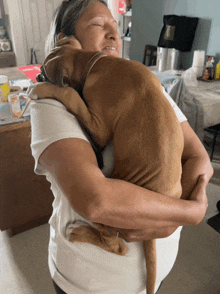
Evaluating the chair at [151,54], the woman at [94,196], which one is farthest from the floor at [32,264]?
the chair at [151,54]

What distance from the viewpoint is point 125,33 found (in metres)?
5.14

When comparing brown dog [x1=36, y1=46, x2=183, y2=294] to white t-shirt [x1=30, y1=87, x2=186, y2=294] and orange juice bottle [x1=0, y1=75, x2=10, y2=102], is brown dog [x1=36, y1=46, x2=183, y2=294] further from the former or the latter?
orange juice bottle [x1=0, y1=75, x2=10, y2=102]

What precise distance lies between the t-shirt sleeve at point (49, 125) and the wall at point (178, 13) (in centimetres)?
328

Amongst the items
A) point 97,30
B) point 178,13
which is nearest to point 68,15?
point 97,30

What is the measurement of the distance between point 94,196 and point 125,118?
8.7 inches

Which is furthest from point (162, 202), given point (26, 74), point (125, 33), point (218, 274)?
point (125, 33)

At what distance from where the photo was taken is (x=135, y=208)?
22.7 inches

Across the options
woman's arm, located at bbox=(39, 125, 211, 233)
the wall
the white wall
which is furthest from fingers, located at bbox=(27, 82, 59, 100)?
the white wall

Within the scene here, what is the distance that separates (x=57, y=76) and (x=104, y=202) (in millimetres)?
395

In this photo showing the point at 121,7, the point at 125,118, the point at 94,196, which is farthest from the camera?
the point at 121,7

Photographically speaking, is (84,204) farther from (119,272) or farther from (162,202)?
(119,272)

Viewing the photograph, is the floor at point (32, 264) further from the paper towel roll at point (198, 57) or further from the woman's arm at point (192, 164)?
the paper towel roll at point (198, 57)

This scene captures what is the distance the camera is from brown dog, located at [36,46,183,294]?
2.08 ft

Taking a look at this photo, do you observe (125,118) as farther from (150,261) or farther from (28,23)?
(28,23)
